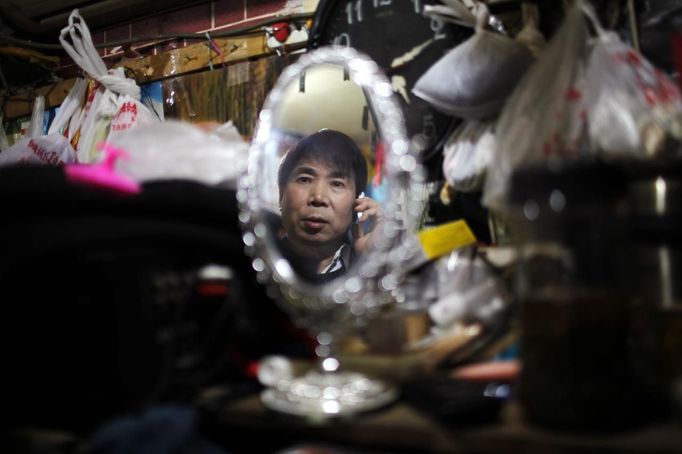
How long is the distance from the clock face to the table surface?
0.64 meters

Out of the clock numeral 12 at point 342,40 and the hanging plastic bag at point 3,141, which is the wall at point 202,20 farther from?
the hanging plastic bag at point 3,141

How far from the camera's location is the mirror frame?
0.87 metres

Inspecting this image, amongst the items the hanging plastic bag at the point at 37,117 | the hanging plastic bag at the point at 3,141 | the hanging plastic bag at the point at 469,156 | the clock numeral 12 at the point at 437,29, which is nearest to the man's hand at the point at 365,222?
the hanging plastic bag at the point at 469,156

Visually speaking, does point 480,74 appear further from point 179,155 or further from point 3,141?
point 3,141

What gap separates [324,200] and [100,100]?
795 mm

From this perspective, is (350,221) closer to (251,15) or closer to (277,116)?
(277,116)

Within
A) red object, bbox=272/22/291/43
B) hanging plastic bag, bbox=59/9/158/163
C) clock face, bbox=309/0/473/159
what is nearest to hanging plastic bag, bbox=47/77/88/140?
hanging plastic bag, bbox=59/9/158/163

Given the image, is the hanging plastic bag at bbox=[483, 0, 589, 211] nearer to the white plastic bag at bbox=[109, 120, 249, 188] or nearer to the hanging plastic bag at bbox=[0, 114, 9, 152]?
the white plastic bag at bbox=[109, 120, 249, 188]

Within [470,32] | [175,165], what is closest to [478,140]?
[470,32]

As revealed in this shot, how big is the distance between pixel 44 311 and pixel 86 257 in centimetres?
7

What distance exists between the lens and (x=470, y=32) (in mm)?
1172

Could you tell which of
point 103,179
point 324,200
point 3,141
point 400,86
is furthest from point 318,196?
point 3,141

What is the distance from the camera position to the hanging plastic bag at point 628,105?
76 centimetres

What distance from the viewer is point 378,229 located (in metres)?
0.98
